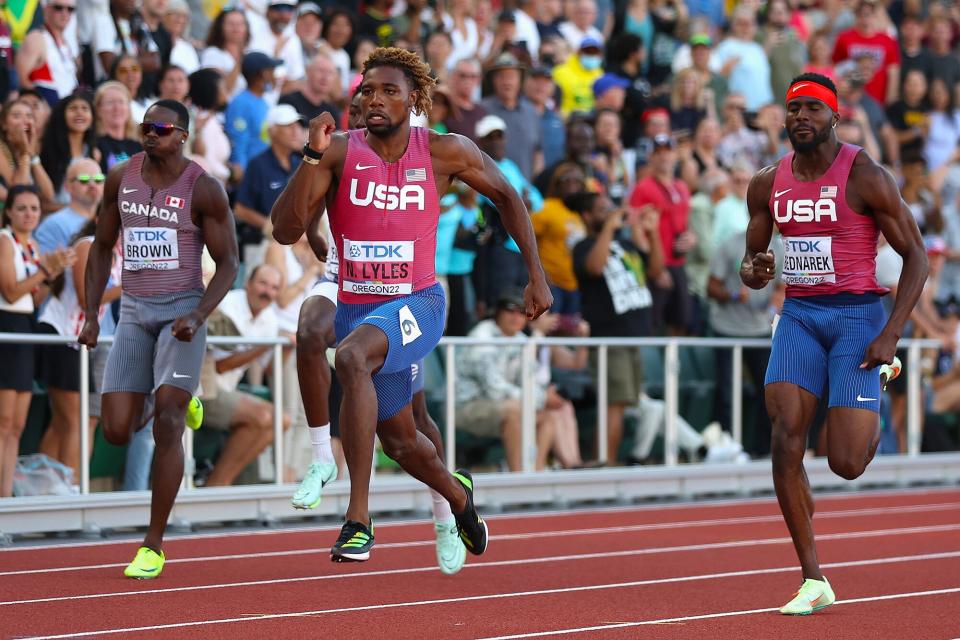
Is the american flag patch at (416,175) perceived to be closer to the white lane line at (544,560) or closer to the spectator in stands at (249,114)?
the white lane line at (544,560)

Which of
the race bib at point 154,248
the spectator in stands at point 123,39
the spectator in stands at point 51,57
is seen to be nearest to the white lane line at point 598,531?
the race bib at point 154,248

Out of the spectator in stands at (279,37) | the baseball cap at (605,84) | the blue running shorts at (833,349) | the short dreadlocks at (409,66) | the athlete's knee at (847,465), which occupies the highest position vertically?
the spectator in stands at (279,37)

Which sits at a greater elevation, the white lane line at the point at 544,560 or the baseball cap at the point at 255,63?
the baseball cap at the point at 255,63

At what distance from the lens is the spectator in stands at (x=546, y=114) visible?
1603 cm

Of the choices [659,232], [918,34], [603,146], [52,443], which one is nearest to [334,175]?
[52,443]

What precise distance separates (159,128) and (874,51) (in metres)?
13.8

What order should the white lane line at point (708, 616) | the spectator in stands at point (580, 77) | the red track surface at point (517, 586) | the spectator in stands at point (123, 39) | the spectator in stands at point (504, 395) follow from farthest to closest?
the spectator in stands at point (580, 77) < the spectator in stands at point (123, 39) < the spectator in stands at point (504, 395) < the red track surface at point (517, 586) < the white lane line at point (708, 616)

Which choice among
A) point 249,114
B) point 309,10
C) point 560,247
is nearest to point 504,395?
point 560,247

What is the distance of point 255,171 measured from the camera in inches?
512

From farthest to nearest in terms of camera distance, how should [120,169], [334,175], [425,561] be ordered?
[425,561] → [120,169] → [334,175]

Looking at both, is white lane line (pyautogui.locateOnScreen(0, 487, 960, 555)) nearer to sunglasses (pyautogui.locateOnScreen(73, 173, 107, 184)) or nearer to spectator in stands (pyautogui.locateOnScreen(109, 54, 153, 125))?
sunglasses (pyautogui.locateOnScreen(73, 173, 107, 184))

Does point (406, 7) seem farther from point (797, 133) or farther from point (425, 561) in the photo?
point (797, 133)

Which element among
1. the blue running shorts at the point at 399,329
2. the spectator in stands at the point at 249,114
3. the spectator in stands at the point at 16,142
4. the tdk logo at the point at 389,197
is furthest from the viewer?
the spectator in stands at the point at 249,114

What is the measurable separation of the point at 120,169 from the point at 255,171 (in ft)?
13.1
